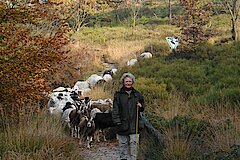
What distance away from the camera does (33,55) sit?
299 inches

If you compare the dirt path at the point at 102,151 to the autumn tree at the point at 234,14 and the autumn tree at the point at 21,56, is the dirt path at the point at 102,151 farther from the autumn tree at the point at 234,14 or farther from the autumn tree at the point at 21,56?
the autumn tree at the point at 234,14

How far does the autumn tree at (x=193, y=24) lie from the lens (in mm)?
19875

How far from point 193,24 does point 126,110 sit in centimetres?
1466

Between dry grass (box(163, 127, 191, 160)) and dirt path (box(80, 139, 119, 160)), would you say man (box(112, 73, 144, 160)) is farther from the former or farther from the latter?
dirt path (box(80, 139, 119, 160))

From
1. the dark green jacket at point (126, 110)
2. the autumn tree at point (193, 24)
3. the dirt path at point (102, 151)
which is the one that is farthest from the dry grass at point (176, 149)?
the autumn tree at point (193, 24)

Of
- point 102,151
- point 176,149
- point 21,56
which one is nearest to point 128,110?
point 176,149

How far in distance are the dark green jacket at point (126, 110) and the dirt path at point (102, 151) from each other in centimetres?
157

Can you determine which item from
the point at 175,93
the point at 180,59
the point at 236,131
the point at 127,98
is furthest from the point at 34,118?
the point at 180,59

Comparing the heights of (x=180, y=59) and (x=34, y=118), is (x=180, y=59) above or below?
above

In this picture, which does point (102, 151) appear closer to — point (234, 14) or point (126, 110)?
point (126, 110)

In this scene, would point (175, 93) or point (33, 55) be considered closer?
point (33, 55)

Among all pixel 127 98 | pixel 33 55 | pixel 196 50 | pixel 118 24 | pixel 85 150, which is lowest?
pixel 85 150

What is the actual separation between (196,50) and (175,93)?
20.6 ft

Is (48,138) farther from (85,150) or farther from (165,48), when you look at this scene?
(165,48)
